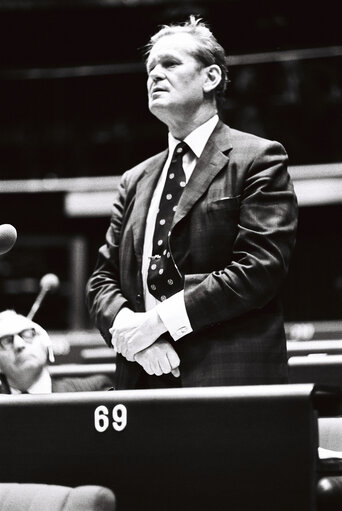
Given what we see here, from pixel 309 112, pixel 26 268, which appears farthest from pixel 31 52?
pixel 309 112

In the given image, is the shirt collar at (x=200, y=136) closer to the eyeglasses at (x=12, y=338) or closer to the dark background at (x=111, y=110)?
the eyeglasses at (x=12, y=338)

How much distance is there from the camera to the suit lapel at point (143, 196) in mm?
2400

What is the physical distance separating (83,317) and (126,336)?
758 centimetres

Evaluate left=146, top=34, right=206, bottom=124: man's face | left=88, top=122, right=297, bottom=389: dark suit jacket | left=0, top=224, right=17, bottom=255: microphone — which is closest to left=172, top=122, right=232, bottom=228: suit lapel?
left=88, top=122, right=297, bottom=389: dark suit jacket

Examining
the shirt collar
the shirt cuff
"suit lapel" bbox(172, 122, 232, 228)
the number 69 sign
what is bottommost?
the number 69 sign

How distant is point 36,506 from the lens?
5.80 feet

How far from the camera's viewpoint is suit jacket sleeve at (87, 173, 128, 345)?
2.35 metres

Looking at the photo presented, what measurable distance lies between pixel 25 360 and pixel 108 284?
1.20 metres

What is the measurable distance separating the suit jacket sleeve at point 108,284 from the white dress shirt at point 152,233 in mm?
89

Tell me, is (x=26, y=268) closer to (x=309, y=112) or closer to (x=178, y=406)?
(x=309, y=112)

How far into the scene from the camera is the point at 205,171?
2340 mm

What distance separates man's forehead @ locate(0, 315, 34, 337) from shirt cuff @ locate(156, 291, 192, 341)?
1.56 meters

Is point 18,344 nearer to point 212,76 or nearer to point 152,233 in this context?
point 152,233

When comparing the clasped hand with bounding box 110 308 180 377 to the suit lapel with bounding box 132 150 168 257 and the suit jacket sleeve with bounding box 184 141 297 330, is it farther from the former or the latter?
the suit lapel with bounding box 132 150 168 257
